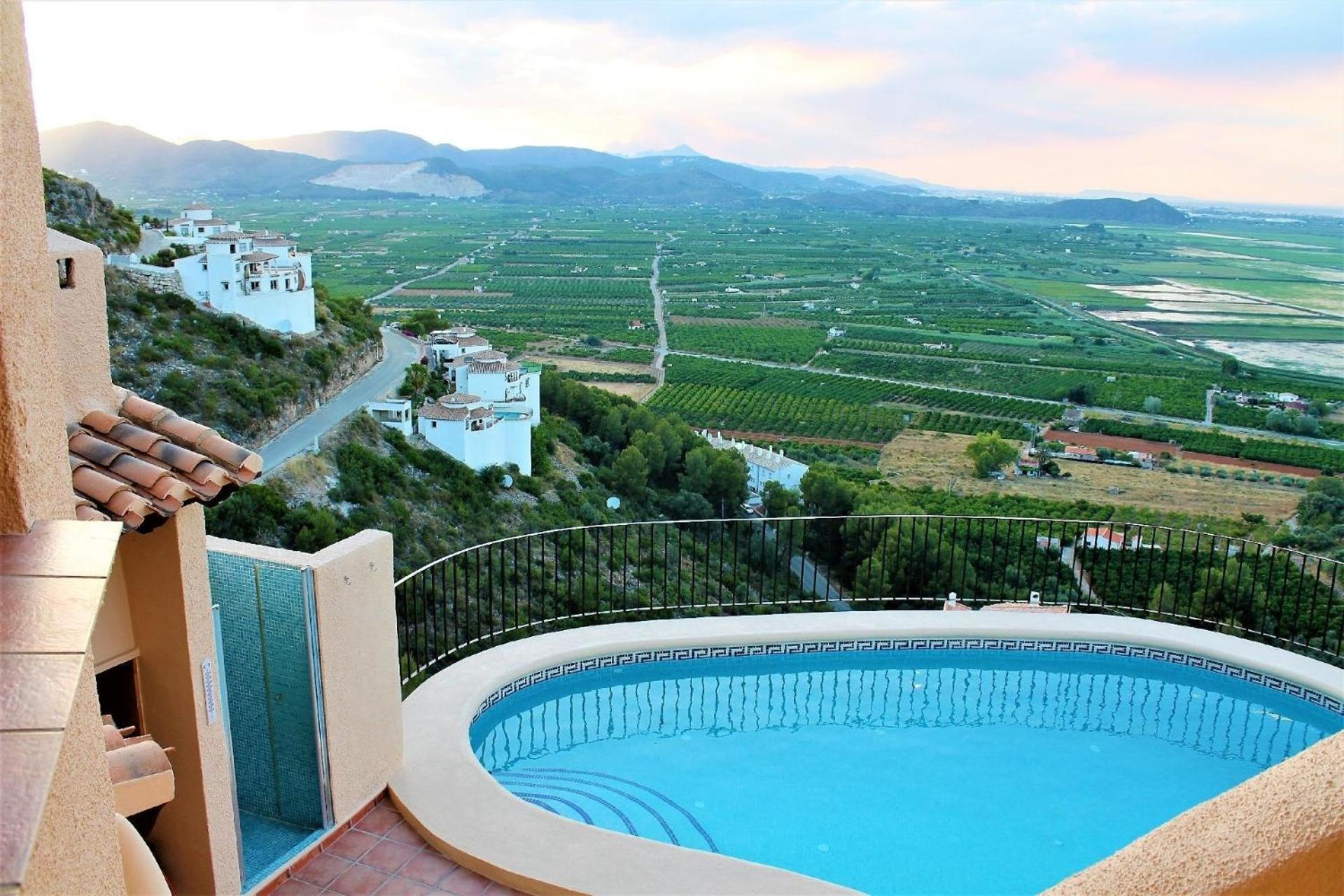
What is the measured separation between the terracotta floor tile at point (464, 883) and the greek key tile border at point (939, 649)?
5.51 ft

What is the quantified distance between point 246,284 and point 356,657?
2464cm

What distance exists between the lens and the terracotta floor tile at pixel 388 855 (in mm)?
3664

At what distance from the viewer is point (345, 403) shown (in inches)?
983

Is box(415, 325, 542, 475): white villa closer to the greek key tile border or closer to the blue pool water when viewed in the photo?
the greek key tile border

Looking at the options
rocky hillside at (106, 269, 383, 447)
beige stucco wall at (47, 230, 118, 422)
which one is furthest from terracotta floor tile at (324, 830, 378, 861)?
rocky hillside at (106, 269, 383, 447)

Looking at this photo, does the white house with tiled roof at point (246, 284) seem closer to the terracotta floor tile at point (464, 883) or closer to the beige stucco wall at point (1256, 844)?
the terracotta floor tile at point (464, 883)

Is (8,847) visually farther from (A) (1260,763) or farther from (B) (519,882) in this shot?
(A) (1260,763)

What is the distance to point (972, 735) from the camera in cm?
529

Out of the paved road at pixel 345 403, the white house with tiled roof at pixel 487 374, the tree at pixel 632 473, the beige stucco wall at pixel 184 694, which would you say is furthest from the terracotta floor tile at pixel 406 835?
the white house with tiled roof at pixel 487 374

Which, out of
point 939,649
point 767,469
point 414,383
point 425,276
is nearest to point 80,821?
point 939,649

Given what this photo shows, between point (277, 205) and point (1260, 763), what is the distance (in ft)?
449

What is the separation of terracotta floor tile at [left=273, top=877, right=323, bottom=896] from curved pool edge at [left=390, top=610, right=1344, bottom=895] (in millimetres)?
437

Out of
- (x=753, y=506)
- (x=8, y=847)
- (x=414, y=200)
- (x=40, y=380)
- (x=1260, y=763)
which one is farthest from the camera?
(x=414, y=200)

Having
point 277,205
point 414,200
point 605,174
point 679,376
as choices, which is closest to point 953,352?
point 679,376
